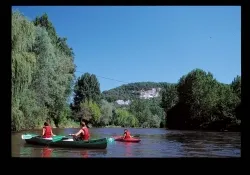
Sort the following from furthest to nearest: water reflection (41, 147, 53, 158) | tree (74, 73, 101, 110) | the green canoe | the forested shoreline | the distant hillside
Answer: tree (74, 73, 101, 110)
the distant hillside
the forested shoreline
the green canoe
water reflection (41, 147, 53, 158)

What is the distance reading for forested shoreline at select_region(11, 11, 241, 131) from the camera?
51.7 ft

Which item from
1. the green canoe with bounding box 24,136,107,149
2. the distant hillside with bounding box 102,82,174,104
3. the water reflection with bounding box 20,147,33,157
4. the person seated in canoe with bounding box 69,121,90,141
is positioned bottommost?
the water reflection with bounding box 20,147,33,157

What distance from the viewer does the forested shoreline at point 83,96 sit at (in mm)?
15750

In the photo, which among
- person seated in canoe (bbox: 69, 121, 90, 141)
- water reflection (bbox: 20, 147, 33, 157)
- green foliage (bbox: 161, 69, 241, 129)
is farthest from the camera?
green foliage (bbox: 161, 69, 241, 129)

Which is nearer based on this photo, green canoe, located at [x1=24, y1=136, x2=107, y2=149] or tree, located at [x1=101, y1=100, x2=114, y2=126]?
green canoe, located at [x1=24, y1=136, x2=107, y2=149]

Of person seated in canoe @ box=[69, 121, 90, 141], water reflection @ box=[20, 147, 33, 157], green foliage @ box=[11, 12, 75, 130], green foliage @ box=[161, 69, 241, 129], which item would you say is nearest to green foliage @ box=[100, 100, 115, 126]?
green foliage @ box=[161, 69, 241, 129]

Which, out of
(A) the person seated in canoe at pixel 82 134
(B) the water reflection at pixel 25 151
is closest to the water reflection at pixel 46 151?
(B) the water reflection at pixel 25 151

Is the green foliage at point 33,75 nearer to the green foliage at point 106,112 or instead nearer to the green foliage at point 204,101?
the green foliage at point 204,101

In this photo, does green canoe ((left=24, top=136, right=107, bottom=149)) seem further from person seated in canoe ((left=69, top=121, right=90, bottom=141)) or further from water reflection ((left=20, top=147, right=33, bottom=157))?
water reflection ((left=20, top=147, right=33, bottom=157))

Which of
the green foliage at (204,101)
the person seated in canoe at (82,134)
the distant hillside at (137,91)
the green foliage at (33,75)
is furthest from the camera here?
the green foliage at (204,101)
